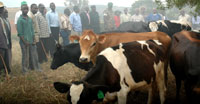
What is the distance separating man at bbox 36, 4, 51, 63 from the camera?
888 centimetres

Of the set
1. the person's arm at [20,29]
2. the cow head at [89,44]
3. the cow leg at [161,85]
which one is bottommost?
the cow leg at [161,85]

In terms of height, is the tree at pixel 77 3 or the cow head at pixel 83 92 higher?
the tree at pixel 77 3

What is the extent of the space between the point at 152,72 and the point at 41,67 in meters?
5.63

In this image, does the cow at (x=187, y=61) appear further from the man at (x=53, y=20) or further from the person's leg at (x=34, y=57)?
the man at (x=53, y=20)

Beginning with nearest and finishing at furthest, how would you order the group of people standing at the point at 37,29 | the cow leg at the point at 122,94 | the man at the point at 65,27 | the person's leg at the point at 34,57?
the cow leg at the point at 122,94, the group of people standing at the point at 37,29, the person's leg at the point at 34,57, the man at the point at 65,27

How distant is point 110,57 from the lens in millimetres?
4012

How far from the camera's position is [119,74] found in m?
3.88

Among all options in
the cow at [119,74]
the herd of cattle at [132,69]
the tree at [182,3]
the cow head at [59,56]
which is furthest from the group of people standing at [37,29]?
the cow at [119,74]

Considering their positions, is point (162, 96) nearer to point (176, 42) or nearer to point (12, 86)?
point (176, 42)

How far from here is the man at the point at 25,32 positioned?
7.32m

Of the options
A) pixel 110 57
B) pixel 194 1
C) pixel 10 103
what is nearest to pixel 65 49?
pixel 10 103

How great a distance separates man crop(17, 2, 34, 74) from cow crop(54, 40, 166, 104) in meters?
4.18

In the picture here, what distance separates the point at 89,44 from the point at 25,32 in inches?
117

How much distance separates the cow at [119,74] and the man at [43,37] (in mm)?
5386
